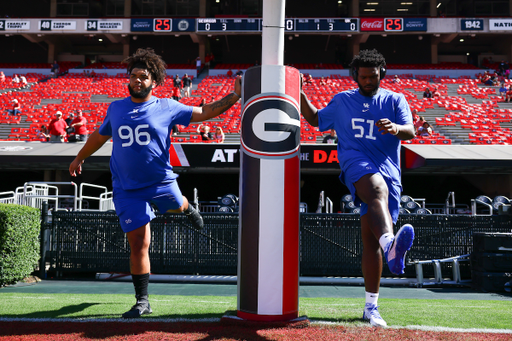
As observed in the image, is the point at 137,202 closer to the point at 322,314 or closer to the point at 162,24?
the point at 322,314

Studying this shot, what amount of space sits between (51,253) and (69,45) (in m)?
36.1

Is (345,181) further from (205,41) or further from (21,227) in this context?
(205,41)

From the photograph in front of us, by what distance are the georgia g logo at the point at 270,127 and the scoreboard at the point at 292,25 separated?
30.9 meters

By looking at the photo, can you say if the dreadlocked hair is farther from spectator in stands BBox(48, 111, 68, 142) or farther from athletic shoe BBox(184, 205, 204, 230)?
spectator in stands BBox(48, 111, 68, 142)

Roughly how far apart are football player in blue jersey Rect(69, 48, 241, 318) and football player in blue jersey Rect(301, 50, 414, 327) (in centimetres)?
86

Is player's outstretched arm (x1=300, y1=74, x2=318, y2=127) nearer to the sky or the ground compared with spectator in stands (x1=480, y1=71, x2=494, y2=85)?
nearer to the ground

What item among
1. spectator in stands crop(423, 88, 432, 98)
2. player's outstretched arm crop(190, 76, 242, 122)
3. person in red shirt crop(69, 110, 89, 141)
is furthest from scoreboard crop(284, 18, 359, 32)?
player's outstretched arm crop(190, 76, 242, 122)

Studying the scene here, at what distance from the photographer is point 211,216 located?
730cm

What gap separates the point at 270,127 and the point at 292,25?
3165 cm

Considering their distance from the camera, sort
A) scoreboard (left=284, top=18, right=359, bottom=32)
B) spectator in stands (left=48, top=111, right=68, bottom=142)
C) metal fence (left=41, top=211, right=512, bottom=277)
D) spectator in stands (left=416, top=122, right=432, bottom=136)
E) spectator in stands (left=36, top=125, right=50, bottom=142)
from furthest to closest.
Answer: scoreboard (left=284, top=18, right=359, bottom=32) → spectator in stands (left=36, top=125, right=50, bottom=142) → spectator in stands (left=416, top=122, right=432, bottom=136) → spectator in stands (left=48, top=111, right=68, bottom=142) → metal fence (left=41, top=211, right=512, bottom=277)

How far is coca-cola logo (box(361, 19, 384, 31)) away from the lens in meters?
32.0

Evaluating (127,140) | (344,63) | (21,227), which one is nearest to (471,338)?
(127,140)

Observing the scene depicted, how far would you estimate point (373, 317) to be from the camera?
2689 mm

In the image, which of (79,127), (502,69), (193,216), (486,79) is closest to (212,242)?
(193,216)
